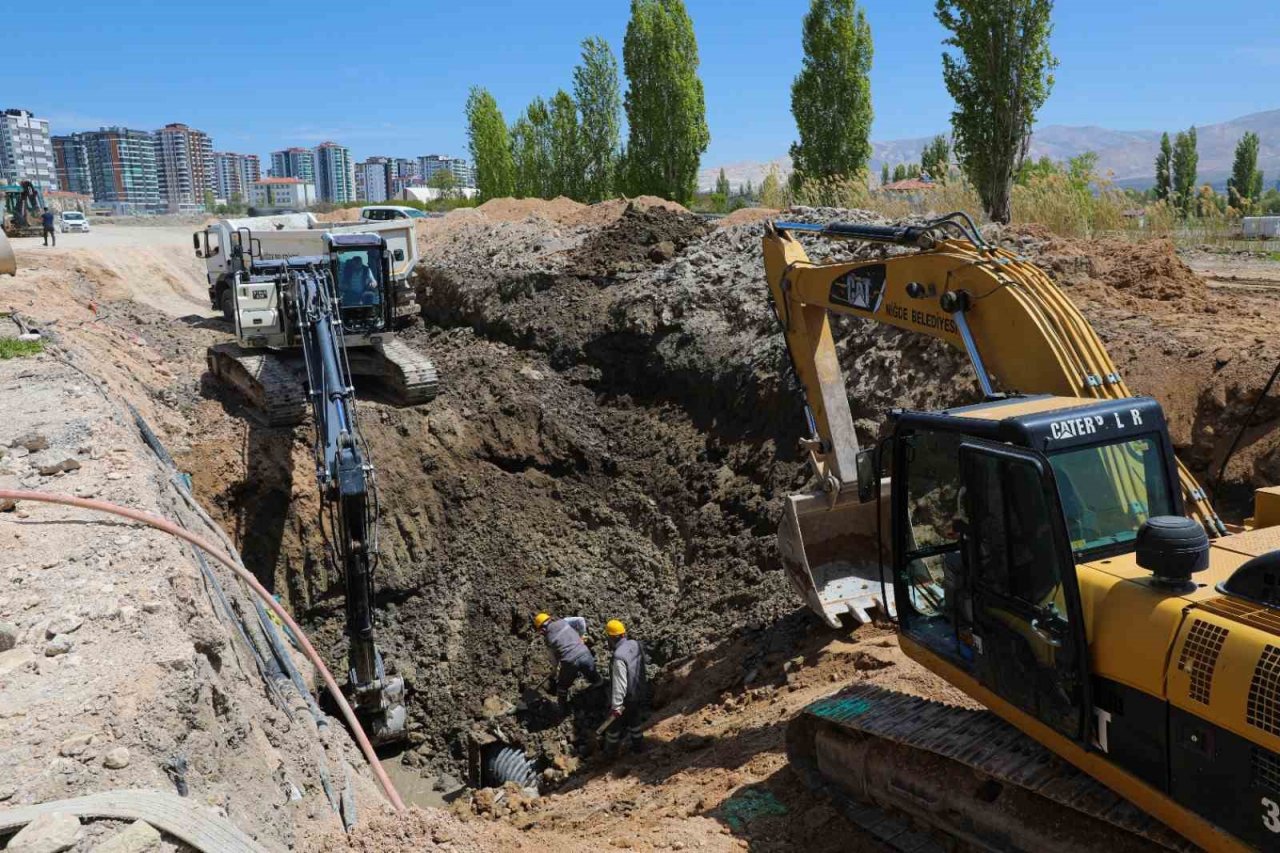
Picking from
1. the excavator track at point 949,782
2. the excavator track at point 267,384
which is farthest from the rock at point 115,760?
the excavator track at point 267,384

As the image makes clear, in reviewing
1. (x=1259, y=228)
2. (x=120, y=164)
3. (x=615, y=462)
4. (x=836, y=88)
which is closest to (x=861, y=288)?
(x=615, y=462)

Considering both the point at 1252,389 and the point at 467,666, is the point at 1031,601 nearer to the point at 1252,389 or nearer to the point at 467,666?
the point at 1252,389

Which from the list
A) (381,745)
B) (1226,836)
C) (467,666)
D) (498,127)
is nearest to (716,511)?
(467,666)

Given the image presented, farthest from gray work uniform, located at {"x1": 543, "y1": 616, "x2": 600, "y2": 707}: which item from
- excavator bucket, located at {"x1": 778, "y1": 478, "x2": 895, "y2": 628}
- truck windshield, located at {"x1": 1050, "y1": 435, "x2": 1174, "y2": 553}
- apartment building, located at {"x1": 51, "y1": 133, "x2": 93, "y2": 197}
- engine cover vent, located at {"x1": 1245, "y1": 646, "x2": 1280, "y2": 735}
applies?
apartment building, located at {"x1": 51, "y1": 133, "x2": 93, "y2": 197}

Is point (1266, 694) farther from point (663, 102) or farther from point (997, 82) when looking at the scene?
point (663, 102)

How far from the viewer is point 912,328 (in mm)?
6871

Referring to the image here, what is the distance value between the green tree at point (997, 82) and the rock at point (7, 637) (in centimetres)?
1711

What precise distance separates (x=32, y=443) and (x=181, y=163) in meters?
159

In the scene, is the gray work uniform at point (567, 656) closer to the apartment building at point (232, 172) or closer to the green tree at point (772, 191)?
the green tree at point (772, 191)

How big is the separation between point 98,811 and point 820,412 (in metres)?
5.85

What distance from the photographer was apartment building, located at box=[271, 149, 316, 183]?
168 meters

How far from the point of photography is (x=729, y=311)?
14.6 m

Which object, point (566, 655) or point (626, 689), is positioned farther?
point (566, 655)

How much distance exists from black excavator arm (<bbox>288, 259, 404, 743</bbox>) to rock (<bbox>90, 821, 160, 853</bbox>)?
Answer: 5.16 meters
